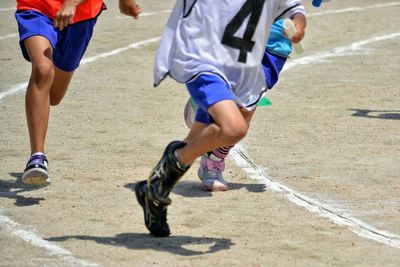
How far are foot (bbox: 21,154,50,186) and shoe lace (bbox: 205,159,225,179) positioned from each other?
124 cm

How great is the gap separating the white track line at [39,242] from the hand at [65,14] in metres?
1.42

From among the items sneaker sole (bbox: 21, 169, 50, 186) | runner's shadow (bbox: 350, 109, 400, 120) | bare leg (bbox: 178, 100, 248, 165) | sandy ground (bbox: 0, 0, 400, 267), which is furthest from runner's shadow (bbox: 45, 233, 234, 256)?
runner's shadow (bbox: 350, 109, 400, 120)

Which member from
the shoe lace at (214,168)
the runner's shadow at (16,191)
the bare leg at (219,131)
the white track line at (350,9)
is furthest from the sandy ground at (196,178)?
the white track line at (350,9)

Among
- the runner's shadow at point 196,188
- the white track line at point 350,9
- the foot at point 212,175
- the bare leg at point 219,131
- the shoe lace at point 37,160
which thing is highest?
the bare leg at point 219,131

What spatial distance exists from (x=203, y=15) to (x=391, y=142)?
4.29 metres

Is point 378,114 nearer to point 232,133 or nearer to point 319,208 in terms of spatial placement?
point 319,208

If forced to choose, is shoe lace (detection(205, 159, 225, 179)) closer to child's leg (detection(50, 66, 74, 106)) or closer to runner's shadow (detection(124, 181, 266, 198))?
runner's shadow (detection(124, 181, 266, 198))

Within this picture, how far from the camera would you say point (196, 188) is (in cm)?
912

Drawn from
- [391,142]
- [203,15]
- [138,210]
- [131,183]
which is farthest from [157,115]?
[203,15]

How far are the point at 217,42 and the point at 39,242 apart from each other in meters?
1.65

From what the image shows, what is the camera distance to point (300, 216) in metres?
8.16

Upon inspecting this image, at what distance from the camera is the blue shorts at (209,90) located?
7.07 meters

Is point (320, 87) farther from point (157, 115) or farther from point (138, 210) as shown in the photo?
point (138, 210)

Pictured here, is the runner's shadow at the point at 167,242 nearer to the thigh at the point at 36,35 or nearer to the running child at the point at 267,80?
the running child at the point at 267,80
